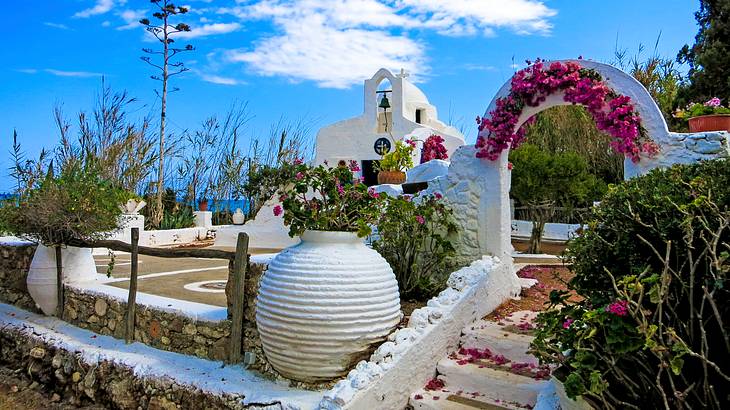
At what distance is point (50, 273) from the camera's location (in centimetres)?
658

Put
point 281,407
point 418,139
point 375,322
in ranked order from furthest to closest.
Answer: point 418,139 → point 375,322 → point 281,407

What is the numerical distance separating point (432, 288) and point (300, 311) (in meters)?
1.91

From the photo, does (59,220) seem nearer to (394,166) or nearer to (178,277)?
(178,277)

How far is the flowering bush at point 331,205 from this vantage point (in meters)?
4.61

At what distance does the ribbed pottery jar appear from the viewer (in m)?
4.13

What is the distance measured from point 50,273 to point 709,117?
23.7ft

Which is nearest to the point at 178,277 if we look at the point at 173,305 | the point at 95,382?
the point at 173,305

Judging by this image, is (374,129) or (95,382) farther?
(374,129)

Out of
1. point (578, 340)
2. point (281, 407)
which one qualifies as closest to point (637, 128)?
point (578, 340)

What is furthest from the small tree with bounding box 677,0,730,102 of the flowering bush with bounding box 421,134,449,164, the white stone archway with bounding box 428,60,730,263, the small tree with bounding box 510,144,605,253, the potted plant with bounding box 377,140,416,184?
the white stone archway with bounding box 428,60,730,263

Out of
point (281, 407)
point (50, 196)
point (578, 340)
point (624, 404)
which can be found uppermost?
point (50, 196)

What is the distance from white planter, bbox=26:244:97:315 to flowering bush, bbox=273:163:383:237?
134 inches

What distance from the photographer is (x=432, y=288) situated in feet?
18.5

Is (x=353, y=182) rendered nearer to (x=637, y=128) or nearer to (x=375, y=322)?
(x=375, y=322)
